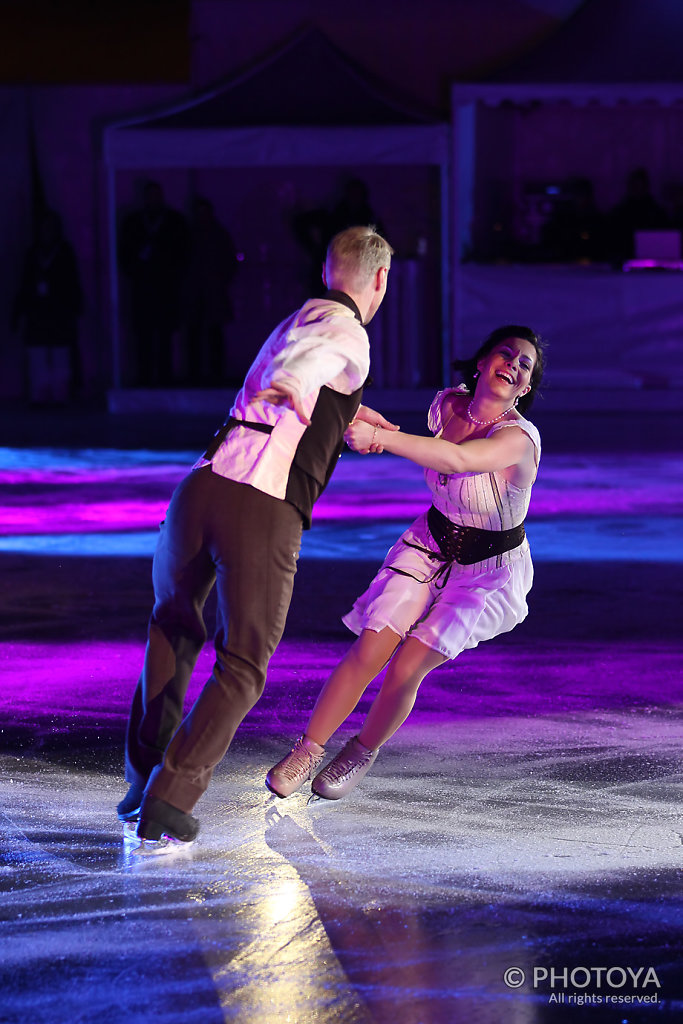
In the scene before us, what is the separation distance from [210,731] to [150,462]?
7556mm

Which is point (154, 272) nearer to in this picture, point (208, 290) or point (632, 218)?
point (208, 290)

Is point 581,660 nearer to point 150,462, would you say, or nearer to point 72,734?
point 72,734

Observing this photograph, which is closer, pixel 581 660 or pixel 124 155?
pixel 581 660

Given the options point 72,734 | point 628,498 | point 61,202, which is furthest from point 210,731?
point 61,202

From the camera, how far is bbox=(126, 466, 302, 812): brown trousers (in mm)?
3652

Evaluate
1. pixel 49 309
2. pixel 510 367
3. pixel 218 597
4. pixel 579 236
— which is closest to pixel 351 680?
pixel 218 597

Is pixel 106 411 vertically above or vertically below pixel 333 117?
below

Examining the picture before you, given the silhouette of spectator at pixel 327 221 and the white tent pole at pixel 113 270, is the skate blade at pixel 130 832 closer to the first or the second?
the silhouette of spectator at pixel 327 221

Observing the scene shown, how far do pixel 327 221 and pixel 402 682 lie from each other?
36.1 ft

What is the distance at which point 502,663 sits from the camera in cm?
574

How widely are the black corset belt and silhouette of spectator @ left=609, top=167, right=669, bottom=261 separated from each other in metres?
11.0

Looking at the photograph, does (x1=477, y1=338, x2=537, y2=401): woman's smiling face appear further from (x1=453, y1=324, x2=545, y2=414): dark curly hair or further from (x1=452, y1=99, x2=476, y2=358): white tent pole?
(x1=452, y1=99, x2=476, y2=358): white tent pole

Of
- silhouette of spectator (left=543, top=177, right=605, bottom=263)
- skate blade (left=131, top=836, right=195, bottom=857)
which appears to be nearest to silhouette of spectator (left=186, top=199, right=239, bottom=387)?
silhouette of spectator (left=543, top=177, right=605, bottom=263)

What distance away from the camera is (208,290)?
15.2 m
